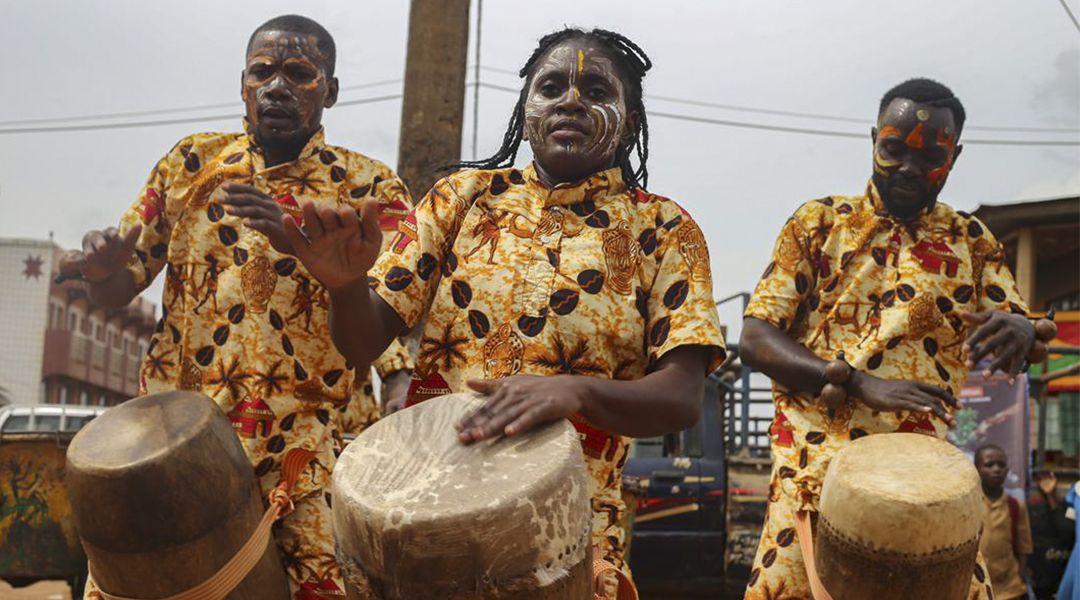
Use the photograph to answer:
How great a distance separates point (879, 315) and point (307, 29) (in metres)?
2.23

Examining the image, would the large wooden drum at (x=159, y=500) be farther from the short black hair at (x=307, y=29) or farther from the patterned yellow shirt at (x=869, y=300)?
the patterned yellow shirt at (x=869, y=300)

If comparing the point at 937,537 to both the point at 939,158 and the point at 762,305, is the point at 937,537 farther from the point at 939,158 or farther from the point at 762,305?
the point at 939,158

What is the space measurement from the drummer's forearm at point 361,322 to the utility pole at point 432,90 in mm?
3911

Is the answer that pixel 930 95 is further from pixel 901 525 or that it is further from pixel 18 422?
pixel 18 422

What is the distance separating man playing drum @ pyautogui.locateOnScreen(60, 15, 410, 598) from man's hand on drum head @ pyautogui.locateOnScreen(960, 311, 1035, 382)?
1.96 meters

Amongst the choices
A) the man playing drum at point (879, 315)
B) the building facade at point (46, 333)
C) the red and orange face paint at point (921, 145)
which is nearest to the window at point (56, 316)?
the building facade at point (46, 333)

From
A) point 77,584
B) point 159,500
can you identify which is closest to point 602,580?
point 159,500

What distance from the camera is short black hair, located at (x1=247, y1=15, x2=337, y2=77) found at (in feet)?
13.1

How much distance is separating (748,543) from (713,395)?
1.31 meters

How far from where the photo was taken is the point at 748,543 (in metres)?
9.65

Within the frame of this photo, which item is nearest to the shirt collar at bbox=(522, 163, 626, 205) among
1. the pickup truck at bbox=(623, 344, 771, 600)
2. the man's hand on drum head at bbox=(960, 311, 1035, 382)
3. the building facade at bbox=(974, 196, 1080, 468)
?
the man's hand on drum head at bbox=(960, 311, 1035, 382)

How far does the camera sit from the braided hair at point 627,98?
314cm

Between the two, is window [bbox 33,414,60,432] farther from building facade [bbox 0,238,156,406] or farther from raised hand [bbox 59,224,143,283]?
building facade [bbox 0,238,156,406]

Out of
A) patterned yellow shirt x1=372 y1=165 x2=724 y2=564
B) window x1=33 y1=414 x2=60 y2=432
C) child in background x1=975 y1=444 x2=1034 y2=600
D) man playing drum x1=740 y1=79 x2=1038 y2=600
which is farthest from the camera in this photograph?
window x1=33 y1=414 x2=60 y2=432
